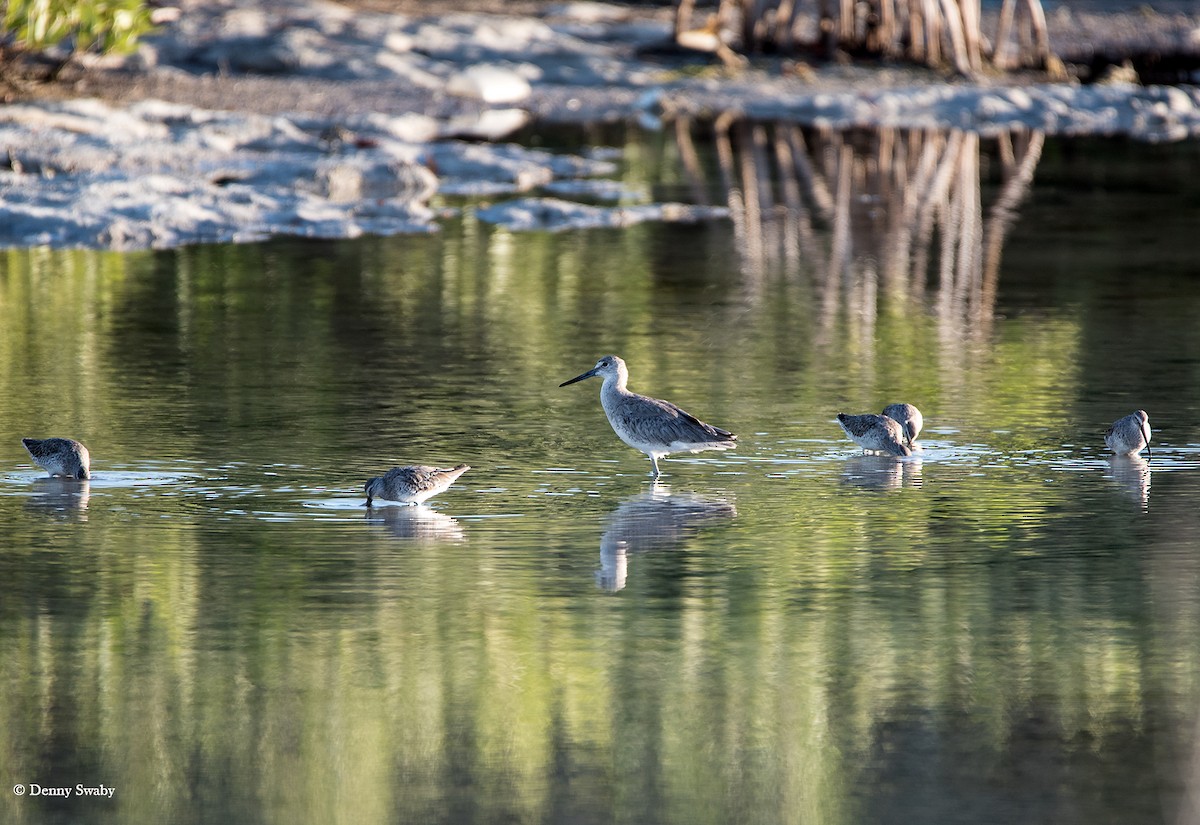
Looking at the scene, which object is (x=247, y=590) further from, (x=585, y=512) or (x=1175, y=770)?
(x=1175, y=770)

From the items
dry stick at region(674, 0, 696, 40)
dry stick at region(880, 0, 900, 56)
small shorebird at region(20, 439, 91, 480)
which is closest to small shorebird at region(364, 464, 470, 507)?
small shorebird at region(20, 439, 91, 480)

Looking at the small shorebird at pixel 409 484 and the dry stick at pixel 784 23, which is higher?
the dry stick at pixel 784 23

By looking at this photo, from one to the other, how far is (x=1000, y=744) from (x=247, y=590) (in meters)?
3.10

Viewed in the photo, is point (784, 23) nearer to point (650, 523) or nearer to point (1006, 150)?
point (1006, 150)

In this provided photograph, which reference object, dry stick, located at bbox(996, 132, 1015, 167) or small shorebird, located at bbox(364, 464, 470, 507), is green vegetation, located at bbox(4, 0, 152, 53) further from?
small shorebird, located at bbox(364, 464, 470, 507)

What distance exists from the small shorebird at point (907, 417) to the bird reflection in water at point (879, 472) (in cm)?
23

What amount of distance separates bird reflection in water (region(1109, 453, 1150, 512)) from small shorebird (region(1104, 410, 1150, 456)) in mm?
40

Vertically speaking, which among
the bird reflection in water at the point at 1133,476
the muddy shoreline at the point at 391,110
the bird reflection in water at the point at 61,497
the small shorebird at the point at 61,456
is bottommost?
the bird reflection in water at the point at 61,497

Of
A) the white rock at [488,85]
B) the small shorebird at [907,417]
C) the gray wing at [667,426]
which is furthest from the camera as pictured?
the white rock at [488,85]

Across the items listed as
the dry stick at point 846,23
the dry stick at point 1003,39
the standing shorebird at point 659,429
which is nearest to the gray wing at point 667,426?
the standing shorebird at point 659,429

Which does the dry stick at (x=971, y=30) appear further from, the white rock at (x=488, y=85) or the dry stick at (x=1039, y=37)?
the white rock at (x=488, y=85)

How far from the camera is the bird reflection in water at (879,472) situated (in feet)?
34.1

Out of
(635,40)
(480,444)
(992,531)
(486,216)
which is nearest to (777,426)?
(480,444)

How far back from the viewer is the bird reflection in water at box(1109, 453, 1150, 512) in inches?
394
